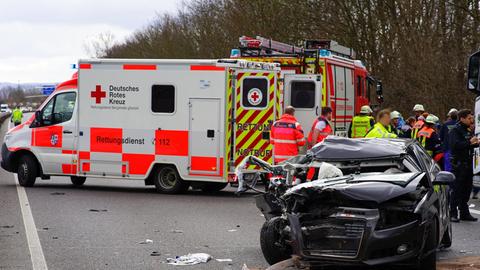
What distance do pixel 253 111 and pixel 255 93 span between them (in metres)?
0.35

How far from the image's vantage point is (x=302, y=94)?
17391mm

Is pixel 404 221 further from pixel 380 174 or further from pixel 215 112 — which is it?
pixel 215 112

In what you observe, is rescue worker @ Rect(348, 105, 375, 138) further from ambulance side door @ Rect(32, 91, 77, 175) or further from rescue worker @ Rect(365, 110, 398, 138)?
ambulance side door @ Rect(32, 91, 77, 175)

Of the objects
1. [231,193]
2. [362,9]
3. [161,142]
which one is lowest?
[231,193]

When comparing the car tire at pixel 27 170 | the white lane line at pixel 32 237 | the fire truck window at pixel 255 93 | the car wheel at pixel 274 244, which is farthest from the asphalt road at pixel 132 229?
the fire truck window at pixel 255 93

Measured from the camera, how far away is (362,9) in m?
32.5

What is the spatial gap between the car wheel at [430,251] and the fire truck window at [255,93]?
28.2ft

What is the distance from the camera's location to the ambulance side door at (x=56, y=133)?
17.3m

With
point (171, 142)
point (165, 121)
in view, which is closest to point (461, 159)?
point (171, 142)

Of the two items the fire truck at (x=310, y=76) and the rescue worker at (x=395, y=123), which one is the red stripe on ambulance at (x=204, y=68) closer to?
the fire truck at (x=310, y=76)

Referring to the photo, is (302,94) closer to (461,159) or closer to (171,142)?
(171,142)

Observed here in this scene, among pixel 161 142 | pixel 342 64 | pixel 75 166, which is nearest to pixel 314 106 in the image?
pixel 342 64

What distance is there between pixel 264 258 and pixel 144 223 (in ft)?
11.5

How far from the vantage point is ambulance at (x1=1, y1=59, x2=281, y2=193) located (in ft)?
53.1
